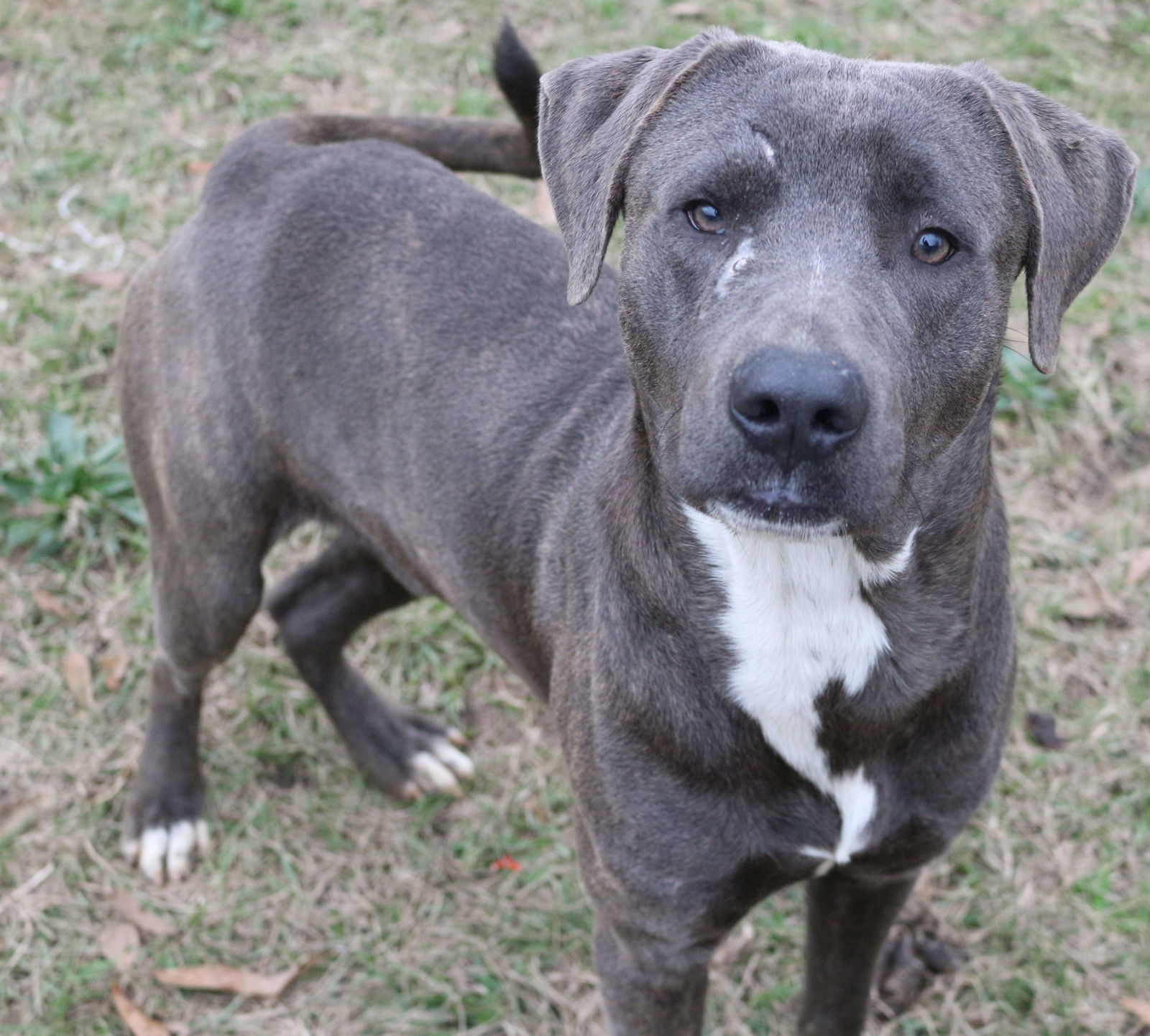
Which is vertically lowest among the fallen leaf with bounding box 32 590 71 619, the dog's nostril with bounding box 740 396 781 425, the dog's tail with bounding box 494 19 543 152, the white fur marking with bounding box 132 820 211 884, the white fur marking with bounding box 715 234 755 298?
the white fur marking with bounding box 132 820 211 884

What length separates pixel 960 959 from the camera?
3734mm

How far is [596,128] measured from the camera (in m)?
2.50

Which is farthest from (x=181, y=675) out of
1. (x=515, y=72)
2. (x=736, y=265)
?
(x=736, y=265)

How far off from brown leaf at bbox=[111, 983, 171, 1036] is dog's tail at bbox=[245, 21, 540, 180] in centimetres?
231

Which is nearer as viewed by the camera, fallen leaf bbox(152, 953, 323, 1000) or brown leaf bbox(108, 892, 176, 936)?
fallen leaf bbox(152, 953, 323, 1000)

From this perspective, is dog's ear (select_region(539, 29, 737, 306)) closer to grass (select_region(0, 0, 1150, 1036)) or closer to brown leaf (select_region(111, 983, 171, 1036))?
grass (select_region(0, 0, 1150, 1036))

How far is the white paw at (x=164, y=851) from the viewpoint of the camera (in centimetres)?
401

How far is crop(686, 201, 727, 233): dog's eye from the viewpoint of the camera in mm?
2250

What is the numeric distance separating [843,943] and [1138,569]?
1989 mm

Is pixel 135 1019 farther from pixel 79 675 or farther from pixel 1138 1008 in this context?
pixel 1138 1008

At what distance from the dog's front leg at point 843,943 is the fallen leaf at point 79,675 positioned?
239 cm

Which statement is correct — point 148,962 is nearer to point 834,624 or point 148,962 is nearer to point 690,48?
point 834,624

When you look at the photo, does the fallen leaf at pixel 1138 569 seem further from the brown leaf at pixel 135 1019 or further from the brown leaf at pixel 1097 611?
the brown leaf at pixel 135 1019

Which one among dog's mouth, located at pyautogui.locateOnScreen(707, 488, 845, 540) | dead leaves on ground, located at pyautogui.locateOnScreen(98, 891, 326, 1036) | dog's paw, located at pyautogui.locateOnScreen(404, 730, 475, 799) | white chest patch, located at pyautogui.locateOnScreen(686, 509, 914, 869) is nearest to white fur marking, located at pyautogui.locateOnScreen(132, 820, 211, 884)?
dead leaves on ground, located at pyautogui.locateOnScreen(98, 891, 326, 1036)
